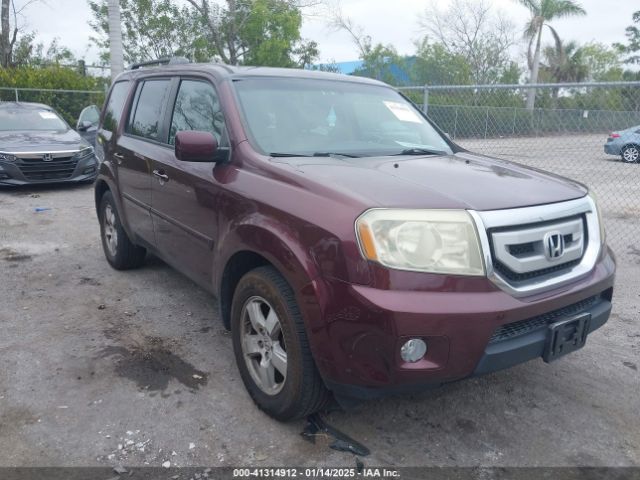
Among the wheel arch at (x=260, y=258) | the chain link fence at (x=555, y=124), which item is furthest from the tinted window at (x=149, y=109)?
the chain link fence at (x=555, y=124)

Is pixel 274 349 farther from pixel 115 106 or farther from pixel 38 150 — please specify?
pixel 38 150

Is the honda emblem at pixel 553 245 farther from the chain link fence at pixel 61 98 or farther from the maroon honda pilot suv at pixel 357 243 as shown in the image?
the chain link fence at pixel 61 98

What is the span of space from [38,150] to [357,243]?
8.50 metres

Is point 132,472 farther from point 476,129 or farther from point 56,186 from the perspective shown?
point 56,186

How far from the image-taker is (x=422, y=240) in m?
2.29

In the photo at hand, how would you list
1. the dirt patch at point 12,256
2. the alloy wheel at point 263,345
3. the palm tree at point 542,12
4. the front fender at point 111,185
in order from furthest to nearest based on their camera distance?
the palm tree at point 542,12
the dirt patch at point 12,256
the front fender at point 111,185
the alloy wheel at point 263,345

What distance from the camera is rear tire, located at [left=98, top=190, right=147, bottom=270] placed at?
5051 mm

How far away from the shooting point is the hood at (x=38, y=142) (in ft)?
29.6

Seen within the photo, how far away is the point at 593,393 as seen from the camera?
323 cm

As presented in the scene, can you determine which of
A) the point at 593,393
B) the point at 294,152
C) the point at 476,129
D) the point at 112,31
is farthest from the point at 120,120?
the point at 112,31

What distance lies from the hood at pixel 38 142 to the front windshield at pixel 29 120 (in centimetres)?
28

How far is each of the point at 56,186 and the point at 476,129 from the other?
24.7 ft

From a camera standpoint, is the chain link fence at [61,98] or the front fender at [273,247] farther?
the chain link fence at [61,98]

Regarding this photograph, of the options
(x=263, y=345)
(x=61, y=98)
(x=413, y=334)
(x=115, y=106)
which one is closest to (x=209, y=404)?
(x=263, y=345)
